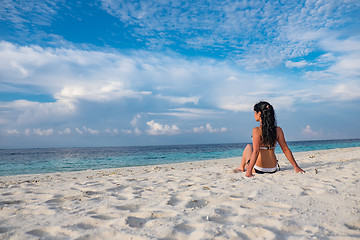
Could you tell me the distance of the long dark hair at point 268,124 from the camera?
4887mm

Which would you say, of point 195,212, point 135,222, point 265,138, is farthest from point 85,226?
point 265,138

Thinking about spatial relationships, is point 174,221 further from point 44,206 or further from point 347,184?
point 347,184

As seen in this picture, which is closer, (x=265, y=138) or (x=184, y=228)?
(x=184, y=228)

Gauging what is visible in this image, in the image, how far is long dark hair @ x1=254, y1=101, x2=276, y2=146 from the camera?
4.89 m

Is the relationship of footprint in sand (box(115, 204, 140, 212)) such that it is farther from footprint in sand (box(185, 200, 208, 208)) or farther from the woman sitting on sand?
the woman sitting on sand

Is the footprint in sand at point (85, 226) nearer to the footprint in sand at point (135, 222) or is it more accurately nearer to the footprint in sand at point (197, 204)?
the footprint in sand at point (135, 222)

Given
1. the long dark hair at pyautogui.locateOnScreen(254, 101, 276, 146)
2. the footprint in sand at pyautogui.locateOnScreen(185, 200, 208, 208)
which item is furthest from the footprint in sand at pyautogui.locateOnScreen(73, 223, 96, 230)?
the long dark hair at pyautogui.locateOnScreen(254, 101, 276, 146)

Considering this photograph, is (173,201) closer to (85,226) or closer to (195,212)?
(195,212)

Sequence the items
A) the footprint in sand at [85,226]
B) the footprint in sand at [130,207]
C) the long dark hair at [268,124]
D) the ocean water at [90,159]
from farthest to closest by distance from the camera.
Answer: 1. the ocean water at [90,159]
2. the long dark hair at [268,124]
3. the footprint in sand at [130,207]
4. the footprint in sand at [85,226]

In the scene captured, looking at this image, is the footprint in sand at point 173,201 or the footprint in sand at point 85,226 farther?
the footprint in sand at point 173,201

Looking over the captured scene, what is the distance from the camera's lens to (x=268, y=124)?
488 cm

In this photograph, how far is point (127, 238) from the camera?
213 centimetres

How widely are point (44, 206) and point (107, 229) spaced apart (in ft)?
4.93

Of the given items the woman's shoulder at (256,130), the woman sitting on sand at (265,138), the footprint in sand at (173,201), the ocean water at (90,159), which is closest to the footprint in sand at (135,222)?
the footprint in sand at (173,201)
